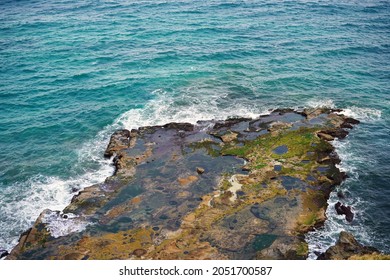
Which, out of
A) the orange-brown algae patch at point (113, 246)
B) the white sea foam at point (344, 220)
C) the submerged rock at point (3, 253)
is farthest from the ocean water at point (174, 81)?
the orange-brown algae patch at point (113, 246)

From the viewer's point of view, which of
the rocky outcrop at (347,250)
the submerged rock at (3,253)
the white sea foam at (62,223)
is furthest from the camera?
the white sea foam at (62,223)

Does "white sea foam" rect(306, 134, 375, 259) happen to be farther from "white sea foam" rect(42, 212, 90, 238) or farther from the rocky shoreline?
"white sea foam" rect(42, 212, 90, 238)

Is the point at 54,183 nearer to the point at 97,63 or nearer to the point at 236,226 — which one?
the point at 236,226

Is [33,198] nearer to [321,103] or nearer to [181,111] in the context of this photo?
[181,111]

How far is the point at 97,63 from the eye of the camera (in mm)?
79062

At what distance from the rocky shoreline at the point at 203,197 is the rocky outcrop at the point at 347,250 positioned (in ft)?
7.71

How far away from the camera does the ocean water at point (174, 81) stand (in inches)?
1757

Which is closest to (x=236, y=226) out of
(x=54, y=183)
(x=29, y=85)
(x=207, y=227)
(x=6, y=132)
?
(x=207, y=227)

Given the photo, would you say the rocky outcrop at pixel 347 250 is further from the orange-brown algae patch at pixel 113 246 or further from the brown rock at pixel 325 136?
the brown rock at pixel 325 136

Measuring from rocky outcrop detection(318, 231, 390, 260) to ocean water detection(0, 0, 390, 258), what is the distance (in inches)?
60.2

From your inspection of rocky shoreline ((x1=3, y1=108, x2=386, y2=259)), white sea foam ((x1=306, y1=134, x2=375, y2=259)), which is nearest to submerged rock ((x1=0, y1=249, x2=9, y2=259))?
rocky shoreline ((x1=3, y1=108, x2=386, y2=259))

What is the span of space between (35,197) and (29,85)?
34.7m

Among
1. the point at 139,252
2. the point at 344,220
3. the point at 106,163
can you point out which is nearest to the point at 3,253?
the point at 139,252

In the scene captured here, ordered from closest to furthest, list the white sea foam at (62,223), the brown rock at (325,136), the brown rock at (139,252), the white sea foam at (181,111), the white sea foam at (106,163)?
the brown rock at (139,252)
the white sea foam at (62,223)
the white sea foam at (106,163)
the brown rock at (325,136)
the white sea foam at (181,111)
